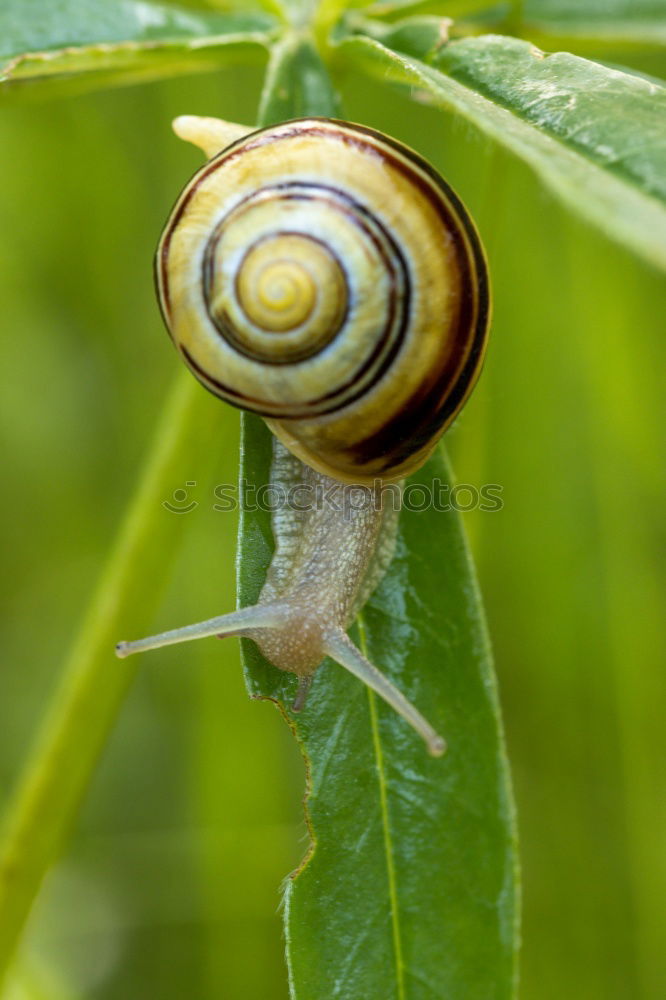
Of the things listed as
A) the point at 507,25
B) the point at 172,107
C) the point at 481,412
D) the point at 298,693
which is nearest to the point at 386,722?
the point at 298,693

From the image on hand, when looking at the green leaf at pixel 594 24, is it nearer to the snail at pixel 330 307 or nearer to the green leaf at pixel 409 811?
the snail at pixel 330 307

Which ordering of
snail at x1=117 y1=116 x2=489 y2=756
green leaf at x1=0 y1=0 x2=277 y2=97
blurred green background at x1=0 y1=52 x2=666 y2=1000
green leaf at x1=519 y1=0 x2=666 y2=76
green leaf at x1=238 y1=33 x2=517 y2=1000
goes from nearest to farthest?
green leaf at x1=238 y1=33 x2=517 y2=1000 < snail at x1=117 y1=116 x2=489 y2=756 < green leaf at x1=0 y1=0 x2=277 y2=97 < green leaf at x1=519 y1=0 x2=666 y2=76 < blurred green background at x1=0 y1=52 x2=666 y2=1000

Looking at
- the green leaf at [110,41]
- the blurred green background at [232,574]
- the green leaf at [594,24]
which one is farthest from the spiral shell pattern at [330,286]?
the green leaf at [594,24]

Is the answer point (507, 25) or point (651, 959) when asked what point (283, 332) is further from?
point (651, 959)

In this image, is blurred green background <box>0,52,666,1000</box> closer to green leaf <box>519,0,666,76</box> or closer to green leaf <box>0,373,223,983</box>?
green leaf <box>519,0,666,76</box>

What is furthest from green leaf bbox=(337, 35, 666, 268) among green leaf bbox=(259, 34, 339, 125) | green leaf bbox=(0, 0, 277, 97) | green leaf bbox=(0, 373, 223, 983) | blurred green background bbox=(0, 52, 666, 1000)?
blurred green background bbox=(0, 52, 666, 1000)

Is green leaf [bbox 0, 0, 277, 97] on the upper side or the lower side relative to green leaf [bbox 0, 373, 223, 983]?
upper
